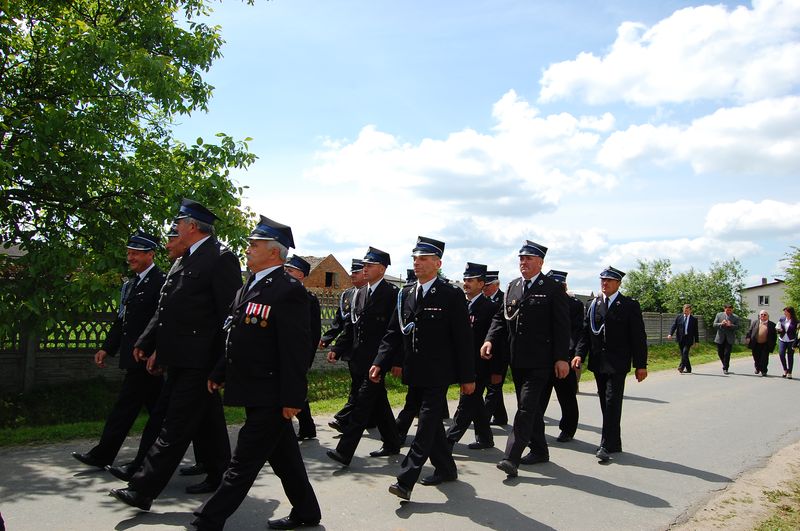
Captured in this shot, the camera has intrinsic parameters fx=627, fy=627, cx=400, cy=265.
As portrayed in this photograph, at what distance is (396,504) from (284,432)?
4.23ft

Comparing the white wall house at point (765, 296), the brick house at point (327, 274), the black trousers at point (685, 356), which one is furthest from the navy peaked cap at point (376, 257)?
the white wall house at point (765, 296)

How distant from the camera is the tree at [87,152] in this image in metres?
7.81

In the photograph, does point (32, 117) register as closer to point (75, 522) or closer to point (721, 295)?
point (75, 522)

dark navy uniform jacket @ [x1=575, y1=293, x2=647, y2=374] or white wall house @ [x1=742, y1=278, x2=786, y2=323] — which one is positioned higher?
white wall house @ [x1=742, y1=278, x2=786, y2=323]

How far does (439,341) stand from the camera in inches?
220

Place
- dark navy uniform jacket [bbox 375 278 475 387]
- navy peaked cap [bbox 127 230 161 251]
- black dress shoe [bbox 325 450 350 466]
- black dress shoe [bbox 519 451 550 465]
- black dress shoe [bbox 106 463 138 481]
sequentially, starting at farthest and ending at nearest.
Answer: black dress shoe [bbox 519 451 550 465] < navy peaked cap [bbox 127 230 161 251] < black dress shoe [bbox 325 450 350 466] < dark navy uniform jacket [bbox 375 278 475 387] < black dress shoe [bbox 106 463 138 481]

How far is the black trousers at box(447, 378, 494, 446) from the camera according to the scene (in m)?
7.01

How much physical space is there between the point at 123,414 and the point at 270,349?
2226 mm

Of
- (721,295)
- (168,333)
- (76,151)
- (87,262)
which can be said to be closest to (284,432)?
(168,333)

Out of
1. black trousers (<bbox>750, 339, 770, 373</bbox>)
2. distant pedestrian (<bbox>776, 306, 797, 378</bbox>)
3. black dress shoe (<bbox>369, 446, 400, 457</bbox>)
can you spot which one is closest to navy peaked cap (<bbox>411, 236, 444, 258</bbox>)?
black dress shoe (<bbox>369, 446, 400, 457</bbox>)

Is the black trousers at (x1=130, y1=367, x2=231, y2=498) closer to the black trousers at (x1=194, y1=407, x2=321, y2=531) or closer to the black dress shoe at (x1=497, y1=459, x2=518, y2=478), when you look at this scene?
the black trousers at (x1=194, y1=407, x2=321, y2=531)

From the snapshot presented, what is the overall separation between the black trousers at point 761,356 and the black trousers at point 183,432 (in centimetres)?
1632

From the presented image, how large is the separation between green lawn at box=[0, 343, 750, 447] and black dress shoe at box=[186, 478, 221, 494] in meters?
2.58

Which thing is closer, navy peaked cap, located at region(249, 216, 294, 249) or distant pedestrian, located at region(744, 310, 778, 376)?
navy peaked cap, located at region(249, 216, 294, 249)
